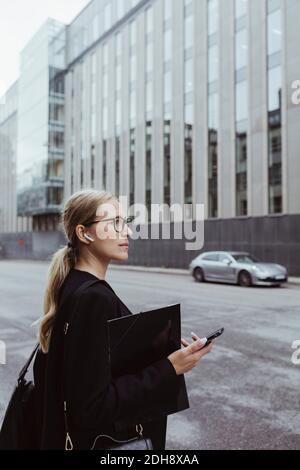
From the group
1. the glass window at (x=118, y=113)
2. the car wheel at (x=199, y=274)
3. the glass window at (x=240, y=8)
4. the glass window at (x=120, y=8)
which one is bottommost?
the car wheel at (x=199, y=274)

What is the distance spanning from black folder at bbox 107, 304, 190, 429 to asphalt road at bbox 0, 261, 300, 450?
1.86 meters

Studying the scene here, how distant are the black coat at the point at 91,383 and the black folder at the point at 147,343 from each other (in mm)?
36

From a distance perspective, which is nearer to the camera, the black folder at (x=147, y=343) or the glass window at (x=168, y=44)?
the black folder at (x=147, y=343)

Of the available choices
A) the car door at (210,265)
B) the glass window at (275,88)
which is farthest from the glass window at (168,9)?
the car door at (210,265)

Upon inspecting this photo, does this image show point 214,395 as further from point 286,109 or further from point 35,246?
point 35,246

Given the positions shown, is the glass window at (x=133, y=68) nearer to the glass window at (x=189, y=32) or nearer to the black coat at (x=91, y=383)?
the glass window at (x=189, y=32)

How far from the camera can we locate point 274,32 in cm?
2152

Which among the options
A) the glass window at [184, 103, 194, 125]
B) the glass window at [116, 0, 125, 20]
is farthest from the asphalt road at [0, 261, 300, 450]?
the glass window at [116, 0, 125, 20]

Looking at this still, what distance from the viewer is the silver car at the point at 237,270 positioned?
49.2 feet

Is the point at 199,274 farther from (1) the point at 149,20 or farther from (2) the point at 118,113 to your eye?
(1) the point at 149,20

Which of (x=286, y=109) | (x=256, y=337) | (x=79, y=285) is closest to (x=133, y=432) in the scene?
(x=79, y=285)

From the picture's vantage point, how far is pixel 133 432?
1564 mm

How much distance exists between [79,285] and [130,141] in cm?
3188

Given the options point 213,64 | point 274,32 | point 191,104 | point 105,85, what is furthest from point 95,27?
point 274,32
